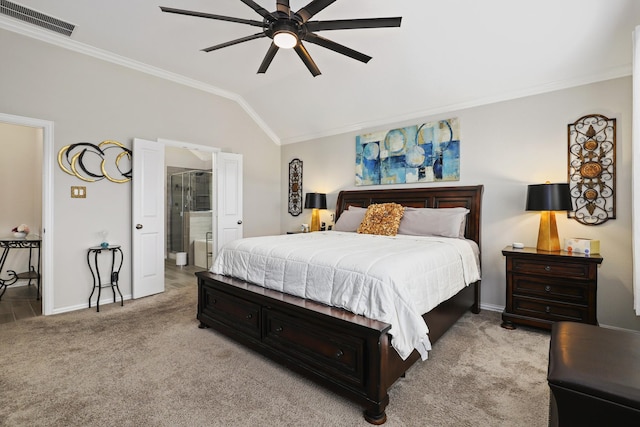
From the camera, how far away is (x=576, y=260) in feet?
9.27

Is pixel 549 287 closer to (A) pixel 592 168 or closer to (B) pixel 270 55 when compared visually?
(A) pixel 592 168

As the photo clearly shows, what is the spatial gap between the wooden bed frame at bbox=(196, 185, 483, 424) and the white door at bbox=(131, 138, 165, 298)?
1574 mm

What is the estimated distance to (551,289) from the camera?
2963 mm

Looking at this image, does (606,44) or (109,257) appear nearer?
(606,44)

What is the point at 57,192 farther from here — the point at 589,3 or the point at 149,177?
the point at 589,3

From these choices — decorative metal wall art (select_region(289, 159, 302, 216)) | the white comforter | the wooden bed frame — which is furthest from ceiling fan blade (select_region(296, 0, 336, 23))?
decorative metal wall art (select_region(289, 159, 302, 216))

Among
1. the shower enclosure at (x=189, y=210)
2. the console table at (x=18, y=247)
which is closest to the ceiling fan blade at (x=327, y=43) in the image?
the console table at (x=18, y=247)

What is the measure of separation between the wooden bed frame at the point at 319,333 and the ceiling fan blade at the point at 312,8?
79.5 inches

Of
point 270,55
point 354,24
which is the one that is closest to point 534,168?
point 354,24

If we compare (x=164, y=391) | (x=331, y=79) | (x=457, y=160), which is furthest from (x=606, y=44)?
(x=164, y=391)

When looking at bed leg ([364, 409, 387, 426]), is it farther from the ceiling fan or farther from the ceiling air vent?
the ceiling air vent

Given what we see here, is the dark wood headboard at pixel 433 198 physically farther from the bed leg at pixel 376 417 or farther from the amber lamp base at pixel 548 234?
the bed leg at pixel 376 417

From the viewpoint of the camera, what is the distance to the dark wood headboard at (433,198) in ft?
12.4

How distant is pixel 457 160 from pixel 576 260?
1.71 metres
